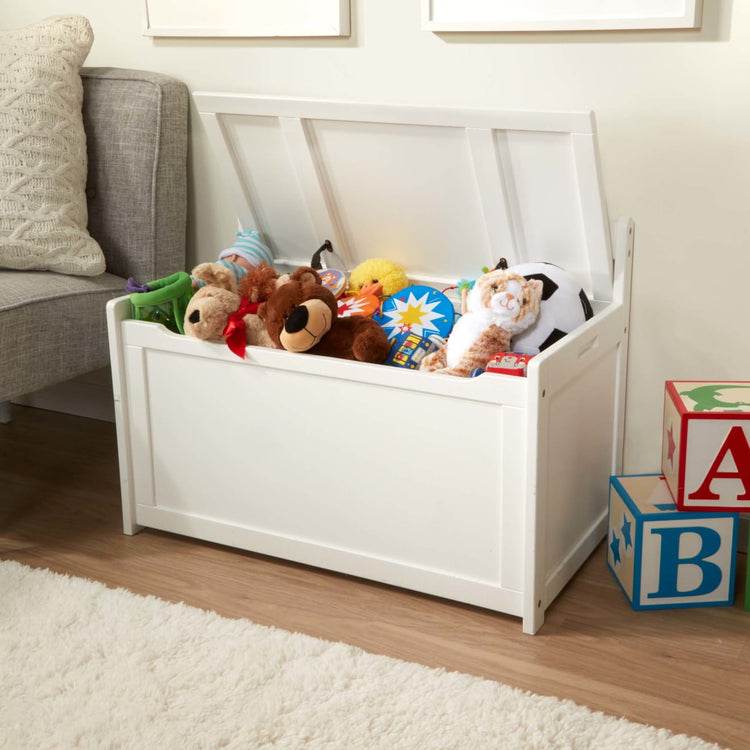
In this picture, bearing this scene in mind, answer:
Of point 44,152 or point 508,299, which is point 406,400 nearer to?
point 508,299

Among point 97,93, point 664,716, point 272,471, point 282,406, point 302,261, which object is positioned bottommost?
point 664,716

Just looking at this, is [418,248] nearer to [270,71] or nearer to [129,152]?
[270,71]

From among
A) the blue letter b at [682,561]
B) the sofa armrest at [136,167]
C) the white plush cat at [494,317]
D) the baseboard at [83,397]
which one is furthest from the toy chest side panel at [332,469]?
the baseboard at [83,397]

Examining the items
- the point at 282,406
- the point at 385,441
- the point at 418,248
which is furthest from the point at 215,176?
the point at 385,441

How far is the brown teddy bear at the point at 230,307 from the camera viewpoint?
1.57 metres

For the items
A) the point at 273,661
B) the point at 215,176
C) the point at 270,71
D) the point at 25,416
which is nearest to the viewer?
the point at 273,661

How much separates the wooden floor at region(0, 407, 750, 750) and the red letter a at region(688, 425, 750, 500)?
8.0 inches

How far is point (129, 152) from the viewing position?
6.35 ft

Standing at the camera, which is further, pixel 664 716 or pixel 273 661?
pixel 273 661

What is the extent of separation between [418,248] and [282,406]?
0.43 m

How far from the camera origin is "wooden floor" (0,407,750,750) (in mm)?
1314

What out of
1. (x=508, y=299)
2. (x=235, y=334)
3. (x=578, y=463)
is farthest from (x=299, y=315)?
(x=578, y=463)

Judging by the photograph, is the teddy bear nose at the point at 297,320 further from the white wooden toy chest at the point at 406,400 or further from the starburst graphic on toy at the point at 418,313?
the starburst graphic on toy at the point at 418,313

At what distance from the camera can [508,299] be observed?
1.50m
